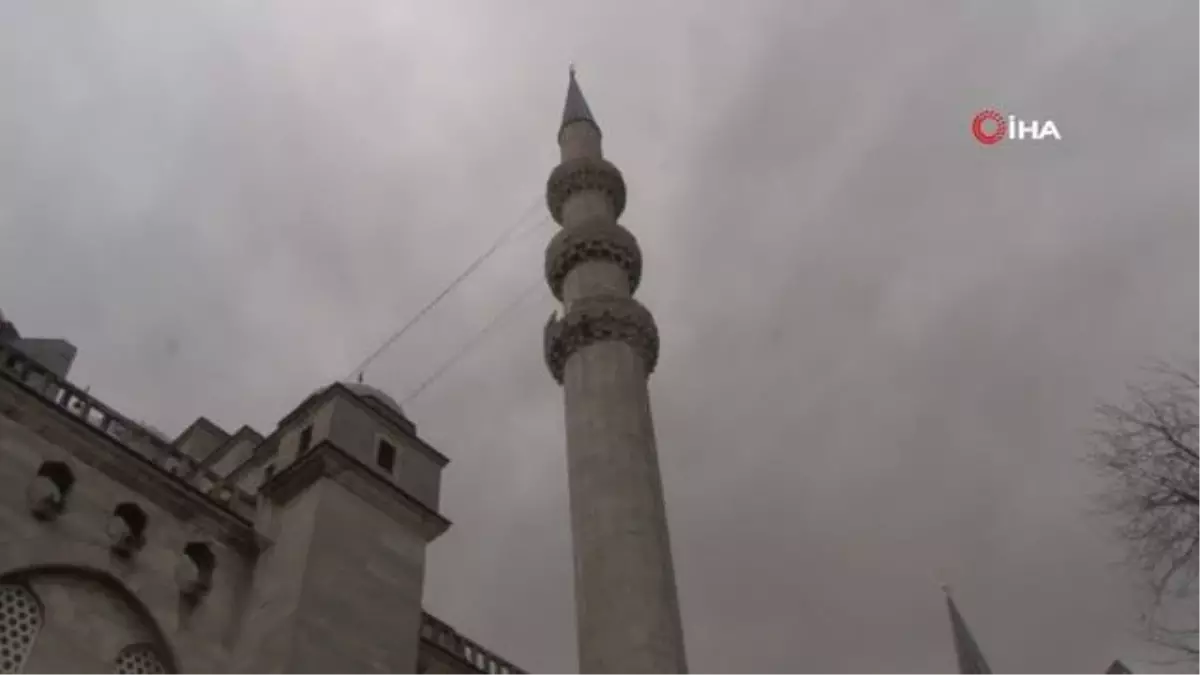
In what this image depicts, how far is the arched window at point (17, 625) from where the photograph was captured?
39.3 feet

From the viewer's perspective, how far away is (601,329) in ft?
63.4

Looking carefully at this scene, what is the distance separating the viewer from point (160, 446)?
15234 millimetres

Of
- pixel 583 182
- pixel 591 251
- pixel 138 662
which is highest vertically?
pixel 583 182

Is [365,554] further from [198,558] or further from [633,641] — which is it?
[633,641]

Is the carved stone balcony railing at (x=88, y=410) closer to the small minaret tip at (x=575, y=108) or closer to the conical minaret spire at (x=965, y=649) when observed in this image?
the small minaret tip at (x=575, y=108)

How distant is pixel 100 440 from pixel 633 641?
26.0ft

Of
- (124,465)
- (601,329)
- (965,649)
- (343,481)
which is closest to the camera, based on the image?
(124,465)

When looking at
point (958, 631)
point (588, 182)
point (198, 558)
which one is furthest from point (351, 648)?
point (958, 631)

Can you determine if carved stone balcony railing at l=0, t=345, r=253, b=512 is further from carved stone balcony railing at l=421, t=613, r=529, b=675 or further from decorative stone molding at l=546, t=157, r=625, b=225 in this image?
decorative stone molding at l=546, t=157, r=625, b=225

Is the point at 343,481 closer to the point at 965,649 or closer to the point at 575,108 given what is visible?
the point at 575,108

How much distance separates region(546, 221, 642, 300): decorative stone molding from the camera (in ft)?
68.3

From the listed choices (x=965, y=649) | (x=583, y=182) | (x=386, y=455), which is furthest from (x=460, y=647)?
(x=965, y=649)

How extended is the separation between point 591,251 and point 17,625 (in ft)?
39.4

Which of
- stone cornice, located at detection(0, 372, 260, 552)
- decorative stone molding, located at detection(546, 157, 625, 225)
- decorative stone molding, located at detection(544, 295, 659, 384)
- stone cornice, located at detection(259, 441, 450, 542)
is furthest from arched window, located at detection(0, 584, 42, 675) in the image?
decorative stone molding, located at detection(546, 157, 625, 225)
